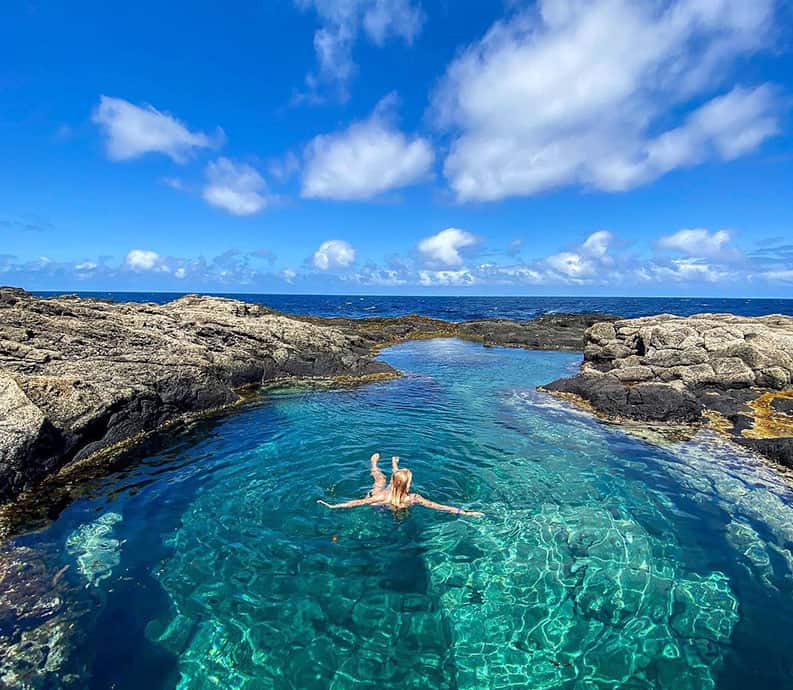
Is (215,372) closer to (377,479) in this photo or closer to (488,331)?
(377,479)

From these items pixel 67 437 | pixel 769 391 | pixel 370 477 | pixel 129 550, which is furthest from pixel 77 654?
pixel 769 391

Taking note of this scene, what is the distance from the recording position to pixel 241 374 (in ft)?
81.9

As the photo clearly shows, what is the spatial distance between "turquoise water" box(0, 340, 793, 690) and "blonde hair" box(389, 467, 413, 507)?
0.42m

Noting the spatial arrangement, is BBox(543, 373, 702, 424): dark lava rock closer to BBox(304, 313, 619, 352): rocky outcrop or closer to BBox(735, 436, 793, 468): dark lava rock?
BBox(735, 436, 793, 468): dark lava rock

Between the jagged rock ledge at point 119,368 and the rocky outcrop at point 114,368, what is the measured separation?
0.13ft

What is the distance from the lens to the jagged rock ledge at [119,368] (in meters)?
12.7

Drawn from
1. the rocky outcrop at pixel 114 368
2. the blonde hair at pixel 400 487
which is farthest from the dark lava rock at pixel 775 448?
the rocky outcrop at pixel 114 368

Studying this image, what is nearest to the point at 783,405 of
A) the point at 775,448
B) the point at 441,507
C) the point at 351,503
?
the point at 775,448

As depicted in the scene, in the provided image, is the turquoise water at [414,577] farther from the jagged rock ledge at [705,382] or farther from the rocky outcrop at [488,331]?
the rocky outcrop at [488,331]

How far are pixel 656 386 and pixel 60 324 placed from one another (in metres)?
29.0

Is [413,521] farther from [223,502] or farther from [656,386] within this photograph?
[656,386]

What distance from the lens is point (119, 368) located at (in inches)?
694

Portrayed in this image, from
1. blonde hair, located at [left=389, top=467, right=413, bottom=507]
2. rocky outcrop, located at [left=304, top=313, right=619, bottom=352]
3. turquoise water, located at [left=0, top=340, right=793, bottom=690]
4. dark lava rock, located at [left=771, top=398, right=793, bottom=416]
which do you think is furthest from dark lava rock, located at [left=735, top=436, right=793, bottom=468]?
rocky outcrop, located at [left=304, top=313, right=619, bottom=352]

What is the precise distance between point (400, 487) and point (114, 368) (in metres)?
13.7
